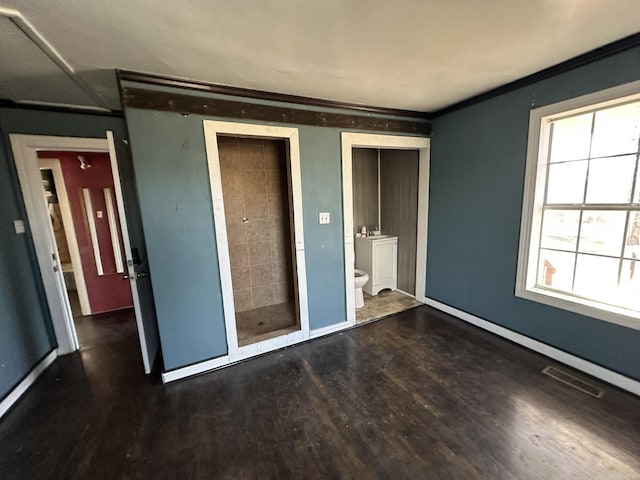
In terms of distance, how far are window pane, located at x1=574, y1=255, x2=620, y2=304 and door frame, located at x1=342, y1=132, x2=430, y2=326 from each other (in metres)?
1.53

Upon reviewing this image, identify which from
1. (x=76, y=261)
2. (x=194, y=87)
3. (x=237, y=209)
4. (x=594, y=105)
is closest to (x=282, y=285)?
(x=237, y=209)

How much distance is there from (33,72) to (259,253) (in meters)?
2.43

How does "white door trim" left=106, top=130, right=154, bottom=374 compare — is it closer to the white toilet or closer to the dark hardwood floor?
the dark hardwood floor

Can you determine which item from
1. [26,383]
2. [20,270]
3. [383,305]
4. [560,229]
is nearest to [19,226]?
[20,270]

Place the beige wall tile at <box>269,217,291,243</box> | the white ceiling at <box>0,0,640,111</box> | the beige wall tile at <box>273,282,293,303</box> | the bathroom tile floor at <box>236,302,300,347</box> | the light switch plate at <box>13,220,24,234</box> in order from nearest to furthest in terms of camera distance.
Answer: the white ceiling at <box>0,0,640,111</box>
the light switch plate at <box>13,220,24,234</box>
the bathroom tile floor at <box>236,302,300,347</box>
the beige wall tile at <box>269,217,291,243</box>
the beige wall tile at <box>273,282,293,303</box>

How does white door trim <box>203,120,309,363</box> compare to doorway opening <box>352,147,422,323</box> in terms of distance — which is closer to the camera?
white door trim <box>203,120,309,363</box>

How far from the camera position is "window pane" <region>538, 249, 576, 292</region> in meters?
2.26

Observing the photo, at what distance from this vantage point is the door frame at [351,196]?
110 inches

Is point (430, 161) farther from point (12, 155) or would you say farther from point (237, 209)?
point (12, 155)

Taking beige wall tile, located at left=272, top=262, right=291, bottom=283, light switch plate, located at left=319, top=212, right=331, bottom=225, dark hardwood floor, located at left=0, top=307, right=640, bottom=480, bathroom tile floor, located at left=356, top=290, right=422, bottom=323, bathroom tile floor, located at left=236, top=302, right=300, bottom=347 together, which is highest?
light switch plate, located at left=319, top=212, right=331, bottom=225

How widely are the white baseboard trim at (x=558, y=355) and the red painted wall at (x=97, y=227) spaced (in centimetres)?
455

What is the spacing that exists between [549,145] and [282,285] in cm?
321

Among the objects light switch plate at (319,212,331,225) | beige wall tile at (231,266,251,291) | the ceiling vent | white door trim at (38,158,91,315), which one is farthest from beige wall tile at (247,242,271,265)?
white door trim at (38,158,91,315)

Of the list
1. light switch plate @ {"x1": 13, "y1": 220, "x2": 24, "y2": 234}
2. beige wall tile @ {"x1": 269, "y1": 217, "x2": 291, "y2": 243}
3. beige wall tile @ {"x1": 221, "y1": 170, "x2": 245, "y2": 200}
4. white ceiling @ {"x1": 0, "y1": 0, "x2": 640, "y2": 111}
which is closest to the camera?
white ceiling @ {"x1": 0, "y1": 0, "x2": 640, "y2": 111}
